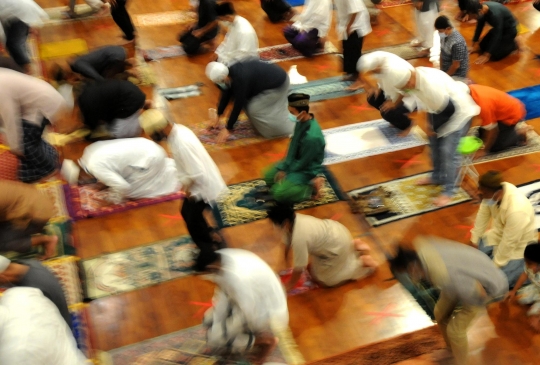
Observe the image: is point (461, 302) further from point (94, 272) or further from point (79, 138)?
point (79, 138)

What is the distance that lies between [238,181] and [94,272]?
4.60 feet

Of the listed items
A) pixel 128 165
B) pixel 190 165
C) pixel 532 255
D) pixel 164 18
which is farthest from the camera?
pixel 164 18

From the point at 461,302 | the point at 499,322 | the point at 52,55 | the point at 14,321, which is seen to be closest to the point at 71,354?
the point at 14,321

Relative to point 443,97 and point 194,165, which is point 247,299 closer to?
point 194,165

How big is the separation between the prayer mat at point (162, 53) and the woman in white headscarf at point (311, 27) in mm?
1297

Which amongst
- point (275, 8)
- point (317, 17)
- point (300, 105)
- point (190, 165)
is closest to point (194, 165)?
point (190, 165)

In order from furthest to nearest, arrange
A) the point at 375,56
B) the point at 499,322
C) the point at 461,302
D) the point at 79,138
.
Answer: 1. the point at 79,138
2. the point at 375,56
3. the point at 499,322
4. the point at 461,302

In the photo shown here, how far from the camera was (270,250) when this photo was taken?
4.00 metres

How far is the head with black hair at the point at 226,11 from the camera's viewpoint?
518 centimetres

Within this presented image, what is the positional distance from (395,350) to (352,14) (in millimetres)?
3354

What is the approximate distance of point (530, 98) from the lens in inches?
212

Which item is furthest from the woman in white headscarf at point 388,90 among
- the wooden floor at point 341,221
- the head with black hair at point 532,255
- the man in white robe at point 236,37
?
the head with black hair at point 532,255

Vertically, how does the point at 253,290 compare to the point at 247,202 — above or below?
above

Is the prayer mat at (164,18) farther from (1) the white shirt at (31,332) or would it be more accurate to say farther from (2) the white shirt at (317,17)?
(1) the white shirt at (31,332)
